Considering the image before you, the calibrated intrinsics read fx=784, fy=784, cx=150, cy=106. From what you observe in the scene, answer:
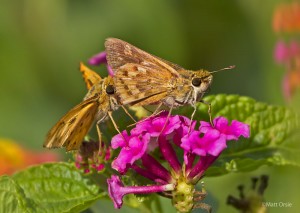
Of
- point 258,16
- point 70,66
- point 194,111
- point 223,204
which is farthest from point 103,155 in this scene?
point 70,66

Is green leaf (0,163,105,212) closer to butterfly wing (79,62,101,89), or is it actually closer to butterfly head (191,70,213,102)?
butterfly wing (79,62,101,89)

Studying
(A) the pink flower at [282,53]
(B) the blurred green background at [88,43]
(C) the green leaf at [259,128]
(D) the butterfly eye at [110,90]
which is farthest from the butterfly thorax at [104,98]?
(B) the blurred green background at [88,43]

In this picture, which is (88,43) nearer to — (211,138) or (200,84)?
(200,84)

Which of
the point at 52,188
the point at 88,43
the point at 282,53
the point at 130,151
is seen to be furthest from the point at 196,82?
the point at 88,43

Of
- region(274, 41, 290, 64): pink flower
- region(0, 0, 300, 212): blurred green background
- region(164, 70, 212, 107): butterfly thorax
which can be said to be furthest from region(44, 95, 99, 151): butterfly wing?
region(0, 0, 300, 212): blurred green background

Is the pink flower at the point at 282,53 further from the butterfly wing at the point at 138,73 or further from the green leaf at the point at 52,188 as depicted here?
the green leaf at the point at 52,188

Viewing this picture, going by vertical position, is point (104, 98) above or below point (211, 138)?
above
